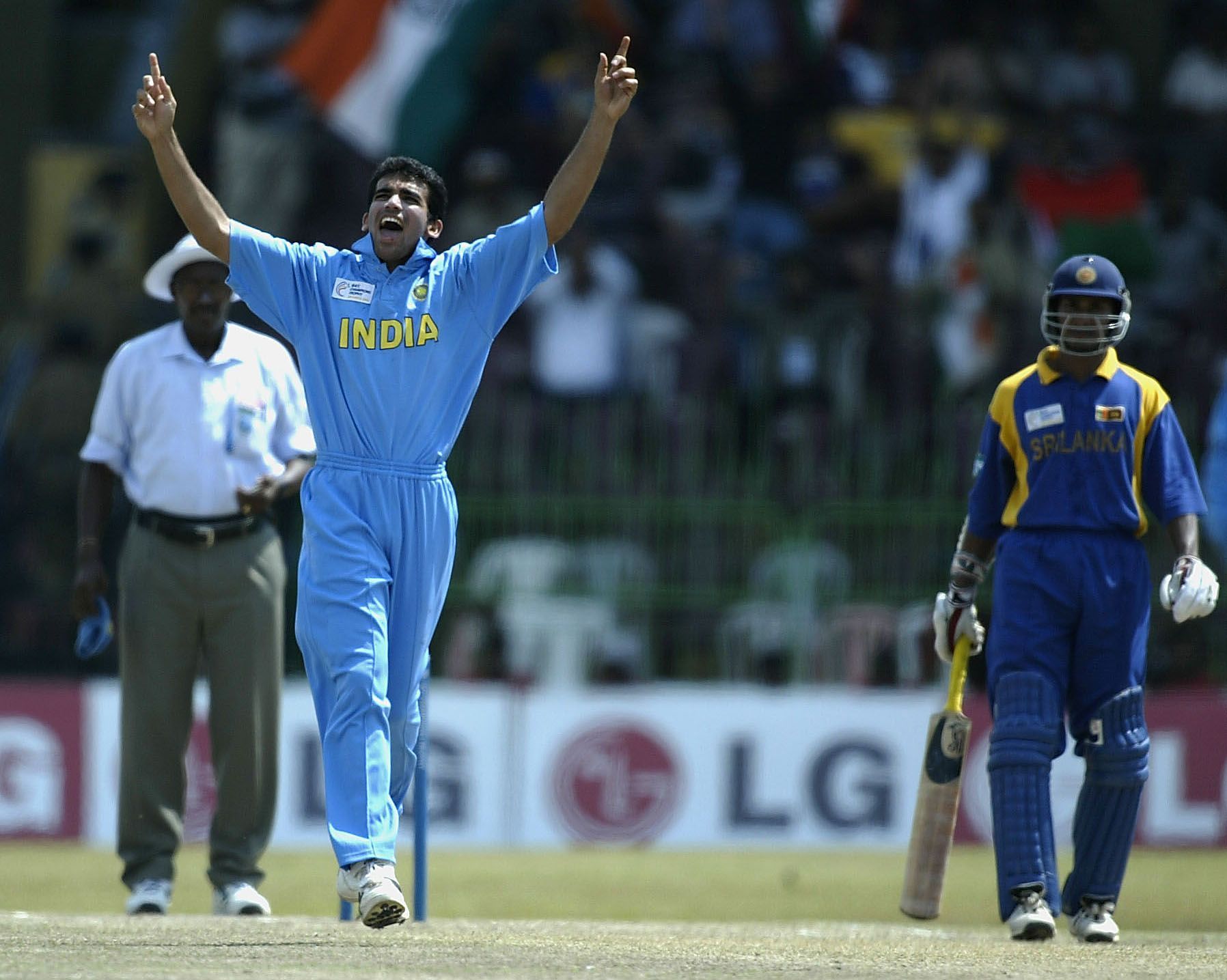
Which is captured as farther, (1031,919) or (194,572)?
(194,572)

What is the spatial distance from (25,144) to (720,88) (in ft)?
17.8

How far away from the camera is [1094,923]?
776 centimetres

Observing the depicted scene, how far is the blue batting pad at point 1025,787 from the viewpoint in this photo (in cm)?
764

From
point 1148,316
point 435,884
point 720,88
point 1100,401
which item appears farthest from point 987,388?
point 1100,401

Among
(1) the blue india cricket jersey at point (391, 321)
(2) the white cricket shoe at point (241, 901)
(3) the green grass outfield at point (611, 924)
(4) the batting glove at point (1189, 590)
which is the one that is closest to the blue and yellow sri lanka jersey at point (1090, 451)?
(4) the batting glove at point (1189, 590)

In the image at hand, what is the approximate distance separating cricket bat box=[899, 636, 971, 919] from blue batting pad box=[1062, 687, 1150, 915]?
43 centimetres

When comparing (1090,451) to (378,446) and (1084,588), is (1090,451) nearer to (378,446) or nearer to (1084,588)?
(1084,588)

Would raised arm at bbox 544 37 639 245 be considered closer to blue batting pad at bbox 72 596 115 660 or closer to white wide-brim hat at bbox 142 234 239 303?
white wide-brim hat at bbox 142 234 239 303

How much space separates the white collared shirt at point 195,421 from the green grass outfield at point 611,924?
166 centimetres

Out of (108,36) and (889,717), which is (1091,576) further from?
(108,36)

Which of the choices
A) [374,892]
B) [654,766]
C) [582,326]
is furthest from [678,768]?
[374,892]

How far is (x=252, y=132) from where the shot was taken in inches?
631

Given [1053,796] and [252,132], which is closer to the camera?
[1053,796]

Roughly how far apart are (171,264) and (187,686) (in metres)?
1.61
